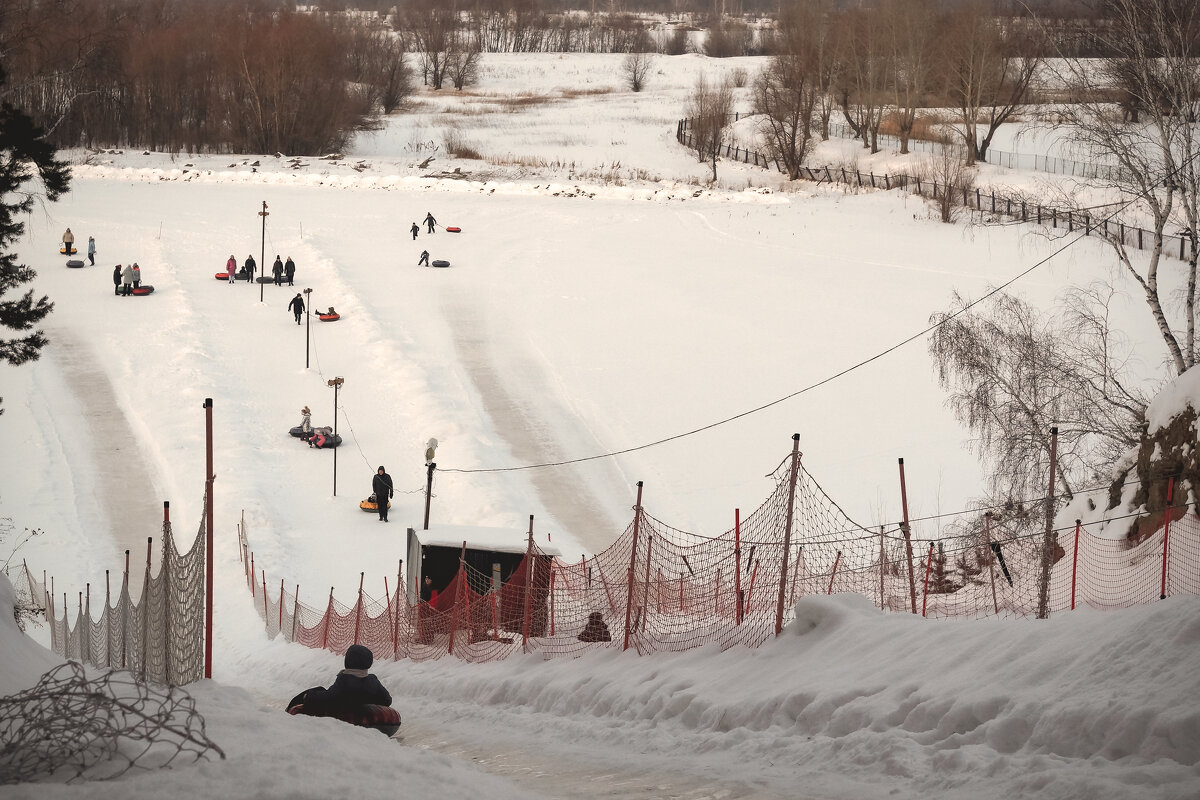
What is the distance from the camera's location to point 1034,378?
22.2 metres

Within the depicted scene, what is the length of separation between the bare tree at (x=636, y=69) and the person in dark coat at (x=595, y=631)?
10277 cm

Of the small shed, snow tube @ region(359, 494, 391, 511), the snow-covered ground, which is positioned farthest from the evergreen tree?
snow tube @ region(359, 494, 391, 511)

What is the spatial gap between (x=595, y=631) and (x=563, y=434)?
66.9ft

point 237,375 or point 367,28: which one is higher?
point 367,28

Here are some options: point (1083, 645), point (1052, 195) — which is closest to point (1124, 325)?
point (1052, 195)

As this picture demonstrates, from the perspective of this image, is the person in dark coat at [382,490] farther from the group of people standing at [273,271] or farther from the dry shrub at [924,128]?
the dry shrub at [924,128]

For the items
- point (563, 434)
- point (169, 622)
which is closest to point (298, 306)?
point (563, 434)

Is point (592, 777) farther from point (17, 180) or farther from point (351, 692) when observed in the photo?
point (17, 180)

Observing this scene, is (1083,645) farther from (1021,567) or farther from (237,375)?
(237,375)

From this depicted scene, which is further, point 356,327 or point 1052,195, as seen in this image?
point 1052,195

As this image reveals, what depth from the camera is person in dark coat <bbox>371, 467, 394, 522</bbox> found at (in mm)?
28547

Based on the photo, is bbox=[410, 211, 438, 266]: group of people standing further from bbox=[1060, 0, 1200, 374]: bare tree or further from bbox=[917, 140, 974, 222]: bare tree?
bbox=[1060, 0, 1200, 374]: bare tree

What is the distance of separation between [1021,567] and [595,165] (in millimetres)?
61499

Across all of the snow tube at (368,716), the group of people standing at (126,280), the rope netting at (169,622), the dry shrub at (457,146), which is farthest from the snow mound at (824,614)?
the dry shrub at (457,146)
